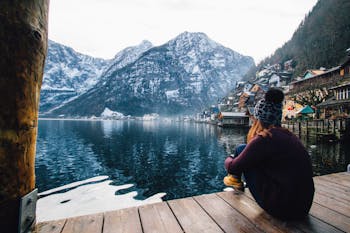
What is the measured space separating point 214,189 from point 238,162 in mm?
10410

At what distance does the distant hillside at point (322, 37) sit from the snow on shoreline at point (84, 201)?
63039 mm

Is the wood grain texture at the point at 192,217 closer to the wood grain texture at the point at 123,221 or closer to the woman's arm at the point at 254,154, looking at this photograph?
the wood grain texture at the point at 123,221

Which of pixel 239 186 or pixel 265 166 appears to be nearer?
pixel 265 166

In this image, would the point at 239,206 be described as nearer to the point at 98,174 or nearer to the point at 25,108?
the point at 25,108

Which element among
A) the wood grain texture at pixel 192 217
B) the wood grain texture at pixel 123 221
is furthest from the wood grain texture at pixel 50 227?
the wood grain texture at pixel 192 217

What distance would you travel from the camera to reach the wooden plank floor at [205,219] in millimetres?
2393

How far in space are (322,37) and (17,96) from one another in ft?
287

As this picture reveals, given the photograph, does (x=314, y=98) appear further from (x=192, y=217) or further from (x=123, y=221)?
(x=123, y=221)

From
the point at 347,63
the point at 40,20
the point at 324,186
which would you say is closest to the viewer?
the point at 40,20

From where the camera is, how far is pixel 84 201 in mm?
9336

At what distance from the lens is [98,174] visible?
15453 mm

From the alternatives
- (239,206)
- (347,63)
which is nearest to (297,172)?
(239,206)

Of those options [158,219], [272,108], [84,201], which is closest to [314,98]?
[84,201]

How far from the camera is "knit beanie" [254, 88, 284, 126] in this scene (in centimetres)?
255
